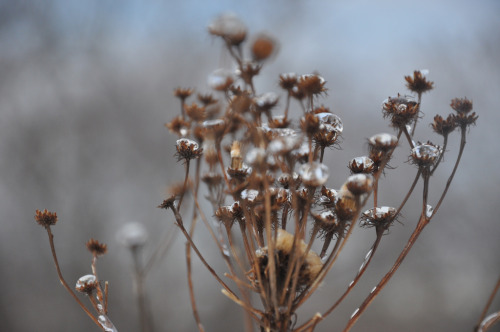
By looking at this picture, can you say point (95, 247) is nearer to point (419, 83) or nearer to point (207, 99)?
point (207, 99)

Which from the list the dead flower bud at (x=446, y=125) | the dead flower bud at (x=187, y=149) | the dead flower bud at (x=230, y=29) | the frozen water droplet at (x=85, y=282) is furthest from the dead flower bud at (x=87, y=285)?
the dead flower bud at (x=446, y=125)

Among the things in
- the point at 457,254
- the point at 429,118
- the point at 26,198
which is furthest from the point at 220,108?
the point at 26,198

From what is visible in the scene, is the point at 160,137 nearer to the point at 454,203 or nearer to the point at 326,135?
the point at 454,203

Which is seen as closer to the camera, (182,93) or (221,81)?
(221,81)

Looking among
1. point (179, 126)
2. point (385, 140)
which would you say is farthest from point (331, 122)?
point (179, 126)

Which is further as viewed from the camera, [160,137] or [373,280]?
[160,137]

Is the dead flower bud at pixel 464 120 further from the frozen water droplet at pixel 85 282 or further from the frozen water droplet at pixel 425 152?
the frozen water droplet at pixel 85 282
